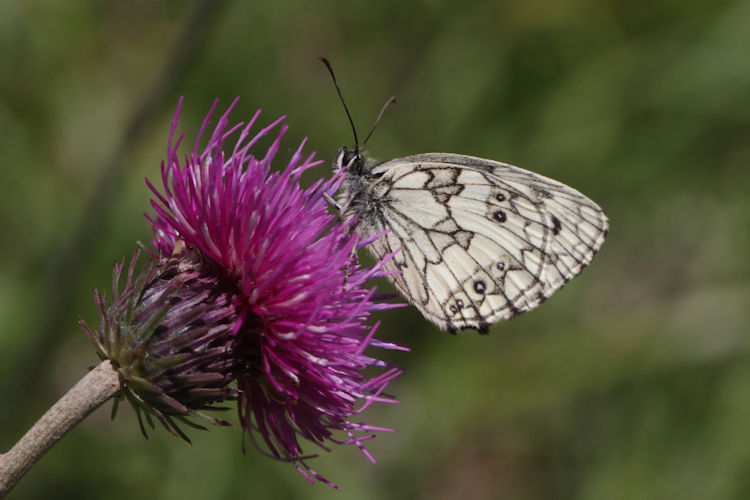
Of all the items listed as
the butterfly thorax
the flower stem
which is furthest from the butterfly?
the flower stem

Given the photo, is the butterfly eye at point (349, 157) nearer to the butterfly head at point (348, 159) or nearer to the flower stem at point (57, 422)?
the butterfly head at point (348, 159)

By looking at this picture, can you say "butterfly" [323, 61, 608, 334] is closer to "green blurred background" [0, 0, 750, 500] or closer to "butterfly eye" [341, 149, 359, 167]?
"butterfly eye" [341, 149, 359, 167]

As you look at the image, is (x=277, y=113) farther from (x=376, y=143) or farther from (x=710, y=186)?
(x=710, y=186)

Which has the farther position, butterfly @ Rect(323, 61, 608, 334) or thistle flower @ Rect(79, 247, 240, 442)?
butterfly @ Rect(323, 61, 608, 334)

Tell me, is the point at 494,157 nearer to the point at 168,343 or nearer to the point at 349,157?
the point at 349,157

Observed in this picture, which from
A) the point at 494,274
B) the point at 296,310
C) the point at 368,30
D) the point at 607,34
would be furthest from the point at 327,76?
the point at 296,310

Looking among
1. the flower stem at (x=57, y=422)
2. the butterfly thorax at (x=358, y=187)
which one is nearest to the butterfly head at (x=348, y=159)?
the butterfly thorax at (x=358, y=187)
